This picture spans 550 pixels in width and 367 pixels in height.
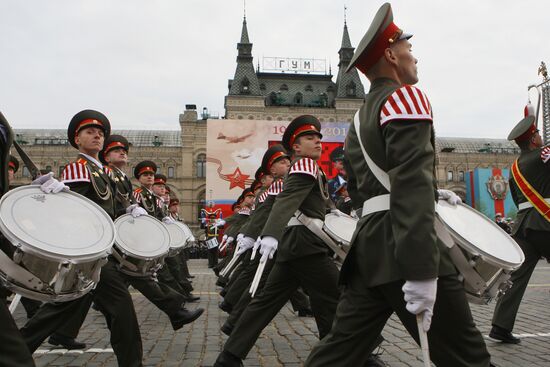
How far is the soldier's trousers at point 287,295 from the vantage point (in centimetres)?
405

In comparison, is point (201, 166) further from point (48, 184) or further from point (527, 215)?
point (48, 184)

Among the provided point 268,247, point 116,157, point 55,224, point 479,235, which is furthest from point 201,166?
point 479,235

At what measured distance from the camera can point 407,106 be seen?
2277 mm

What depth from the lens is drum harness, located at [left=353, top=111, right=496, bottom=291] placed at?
2.44 m

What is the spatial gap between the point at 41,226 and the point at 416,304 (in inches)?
83.7

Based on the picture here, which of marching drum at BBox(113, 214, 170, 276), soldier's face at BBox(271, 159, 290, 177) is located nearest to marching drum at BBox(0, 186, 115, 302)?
marching drum at BBox(113, 214, 170, 276)

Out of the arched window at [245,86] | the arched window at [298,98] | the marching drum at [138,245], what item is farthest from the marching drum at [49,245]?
the arched window at [298,98]

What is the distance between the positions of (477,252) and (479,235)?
34 centimetres

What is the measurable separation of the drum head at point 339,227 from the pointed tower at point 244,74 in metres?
60.6

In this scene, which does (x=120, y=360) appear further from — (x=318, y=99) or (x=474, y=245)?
(x=318, y=99)

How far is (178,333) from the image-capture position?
601cm

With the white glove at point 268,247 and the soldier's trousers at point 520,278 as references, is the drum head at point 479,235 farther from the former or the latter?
the soldier's trousers at point 520,278

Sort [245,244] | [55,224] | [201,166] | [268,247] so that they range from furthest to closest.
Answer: [201,166] → [245,244] → [268,247] → [55,224]

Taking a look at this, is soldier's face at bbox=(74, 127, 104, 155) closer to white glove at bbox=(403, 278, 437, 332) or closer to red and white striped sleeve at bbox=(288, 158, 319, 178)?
red and white striped sleeve at bbox=(288, 158, 319, 178)
